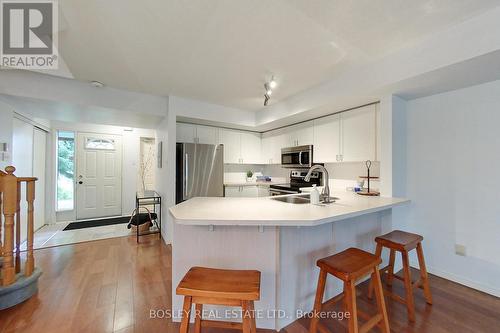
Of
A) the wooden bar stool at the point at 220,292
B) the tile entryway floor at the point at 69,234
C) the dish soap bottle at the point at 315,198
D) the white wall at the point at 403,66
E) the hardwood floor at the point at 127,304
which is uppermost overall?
the white wall at the point at 403,66

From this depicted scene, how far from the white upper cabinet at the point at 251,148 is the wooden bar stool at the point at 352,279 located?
10.9 ft

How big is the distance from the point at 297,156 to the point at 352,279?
8.76ft

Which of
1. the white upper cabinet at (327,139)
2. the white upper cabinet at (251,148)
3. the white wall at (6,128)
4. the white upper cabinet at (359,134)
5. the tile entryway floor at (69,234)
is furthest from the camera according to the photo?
the white upper cabinet at (251,148)

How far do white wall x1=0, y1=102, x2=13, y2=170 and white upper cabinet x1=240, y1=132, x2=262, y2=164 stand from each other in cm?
356

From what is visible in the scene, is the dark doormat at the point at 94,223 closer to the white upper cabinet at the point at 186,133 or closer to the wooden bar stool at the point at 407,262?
the white upper cabinet at the point at 186,133

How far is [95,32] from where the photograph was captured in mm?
1815

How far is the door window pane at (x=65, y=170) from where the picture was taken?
473 centimetres

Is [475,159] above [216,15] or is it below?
below

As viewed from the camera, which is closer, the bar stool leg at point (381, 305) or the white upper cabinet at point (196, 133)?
the bar stool leg at point (381, 305)

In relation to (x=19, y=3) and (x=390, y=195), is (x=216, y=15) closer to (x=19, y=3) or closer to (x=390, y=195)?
(x=19, y=3)

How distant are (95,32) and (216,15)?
1.11 metres

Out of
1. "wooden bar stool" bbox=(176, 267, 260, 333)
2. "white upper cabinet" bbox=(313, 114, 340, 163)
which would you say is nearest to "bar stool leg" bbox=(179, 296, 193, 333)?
"wooden bar stool" bbox=(176, 267, 260, 333)

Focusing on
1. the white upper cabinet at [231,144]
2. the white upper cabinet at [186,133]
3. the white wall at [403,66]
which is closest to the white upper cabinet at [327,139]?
the white wall at [403,66]

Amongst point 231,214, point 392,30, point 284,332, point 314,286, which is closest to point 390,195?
point 314,286
